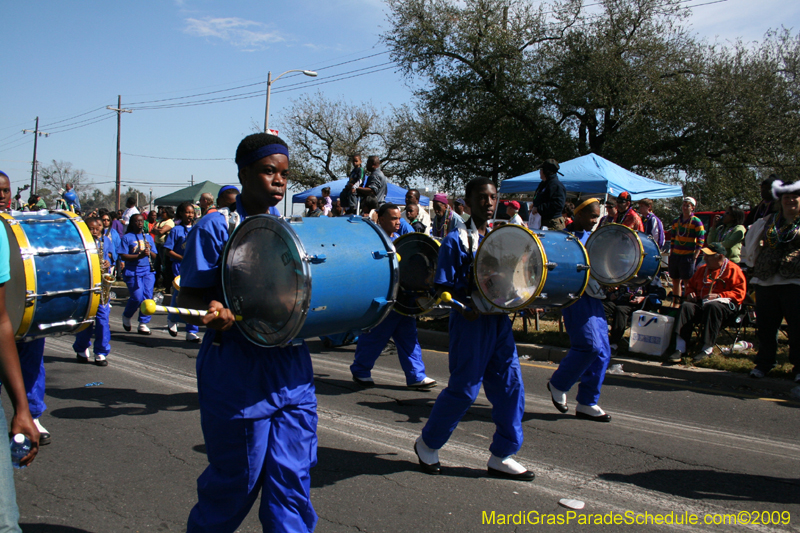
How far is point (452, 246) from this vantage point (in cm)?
425

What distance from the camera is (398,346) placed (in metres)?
6.75

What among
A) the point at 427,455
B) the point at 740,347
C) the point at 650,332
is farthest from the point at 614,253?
the point at 740,347

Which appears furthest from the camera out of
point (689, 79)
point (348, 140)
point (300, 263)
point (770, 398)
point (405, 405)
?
point (348, 140)

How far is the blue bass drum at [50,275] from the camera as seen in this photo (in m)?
3.96

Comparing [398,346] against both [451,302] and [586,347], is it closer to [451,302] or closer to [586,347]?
[586,347]

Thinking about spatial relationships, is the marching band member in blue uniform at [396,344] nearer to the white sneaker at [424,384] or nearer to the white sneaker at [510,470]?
the white sneaker at [424,384]

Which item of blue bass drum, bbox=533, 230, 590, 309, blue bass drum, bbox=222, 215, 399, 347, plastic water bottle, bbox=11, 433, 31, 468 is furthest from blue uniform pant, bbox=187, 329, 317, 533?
blue bass drum, bbox=533, 230, 590, 309

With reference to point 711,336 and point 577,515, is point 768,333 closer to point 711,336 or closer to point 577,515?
point 711,336

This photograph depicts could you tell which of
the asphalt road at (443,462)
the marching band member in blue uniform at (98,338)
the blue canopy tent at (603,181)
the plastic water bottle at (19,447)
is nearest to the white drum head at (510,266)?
the asphalt road at (443,462)

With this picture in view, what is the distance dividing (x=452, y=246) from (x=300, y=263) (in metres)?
1.85

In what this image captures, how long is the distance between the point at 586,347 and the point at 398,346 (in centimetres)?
216

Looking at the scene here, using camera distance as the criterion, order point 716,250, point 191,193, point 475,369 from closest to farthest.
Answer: point 475,369, point 716,250, point 191,193

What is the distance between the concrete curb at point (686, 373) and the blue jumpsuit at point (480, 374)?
14.4 ft

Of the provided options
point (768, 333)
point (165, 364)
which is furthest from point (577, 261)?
point (165, 364)
